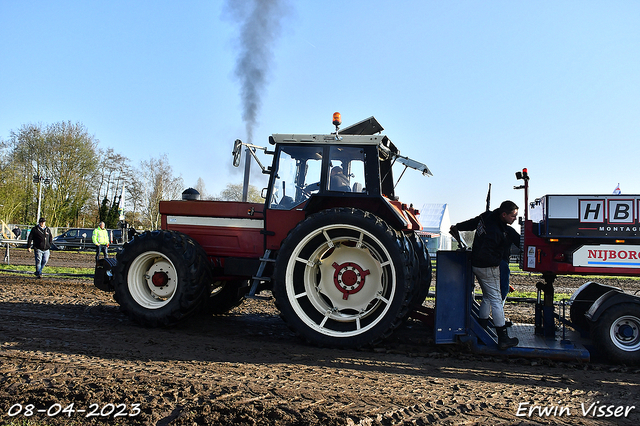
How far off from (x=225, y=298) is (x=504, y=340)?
404cm

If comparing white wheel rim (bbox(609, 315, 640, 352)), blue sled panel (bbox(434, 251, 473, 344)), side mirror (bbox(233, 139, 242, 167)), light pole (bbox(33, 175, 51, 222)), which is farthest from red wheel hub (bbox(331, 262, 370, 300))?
light pole (bbox(33, 175, 51, 222))

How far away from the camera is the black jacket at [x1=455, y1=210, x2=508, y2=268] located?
203 inches

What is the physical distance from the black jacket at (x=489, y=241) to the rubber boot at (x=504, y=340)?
0.71 metres

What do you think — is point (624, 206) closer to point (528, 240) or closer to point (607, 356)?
point (528, 240)

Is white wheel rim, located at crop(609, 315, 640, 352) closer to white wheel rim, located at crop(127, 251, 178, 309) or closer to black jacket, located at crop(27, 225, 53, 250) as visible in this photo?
white wheel rim, located at crop(127, 251, 178, 309)

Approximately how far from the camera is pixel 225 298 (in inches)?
281

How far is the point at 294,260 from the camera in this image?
17.3ft

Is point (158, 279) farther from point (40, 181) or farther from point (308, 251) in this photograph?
point (40, 181)

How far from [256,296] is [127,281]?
1.72 meters

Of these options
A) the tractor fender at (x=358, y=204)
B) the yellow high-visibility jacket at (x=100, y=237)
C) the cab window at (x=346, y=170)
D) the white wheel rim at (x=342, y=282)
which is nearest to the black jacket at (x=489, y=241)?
the tractor fender at (x=358, y=204)

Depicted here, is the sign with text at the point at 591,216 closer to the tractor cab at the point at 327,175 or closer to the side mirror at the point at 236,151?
the tractor cab at the point at 327,175

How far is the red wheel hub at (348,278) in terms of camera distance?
5.38 metres

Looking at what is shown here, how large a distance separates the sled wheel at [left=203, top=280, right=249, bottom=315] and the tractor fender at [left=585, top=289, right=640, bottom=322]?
4503 millimetres

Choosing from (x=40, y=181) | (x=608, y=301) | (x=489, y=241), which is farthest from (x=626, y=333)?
(x=40, y=181)
